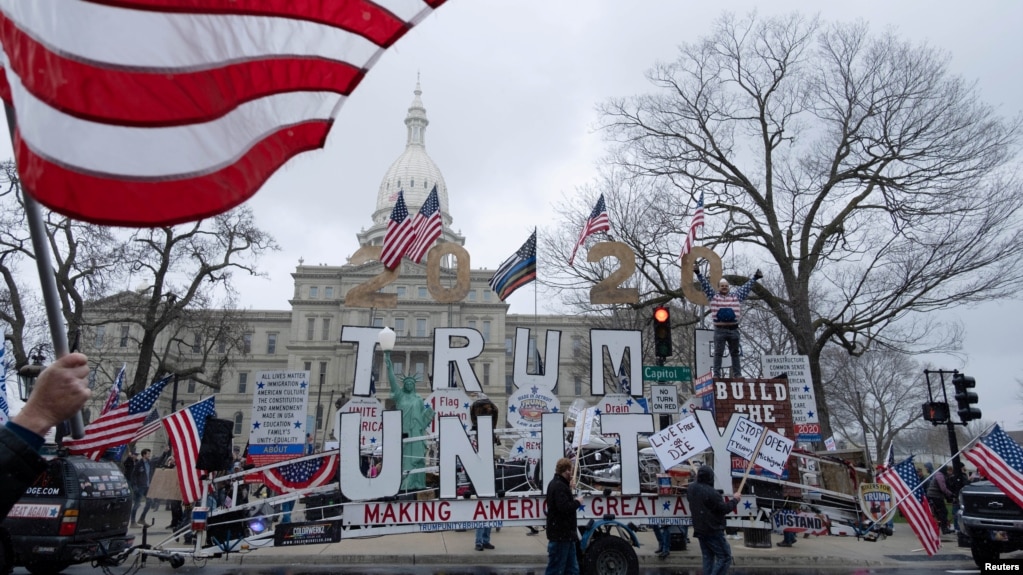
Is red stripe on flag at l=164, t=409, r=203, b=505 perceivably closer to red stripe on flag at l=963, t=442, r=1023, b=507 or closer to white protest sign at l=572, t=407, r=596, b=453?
white protest sign at l=572, t=407, r=596, b=453

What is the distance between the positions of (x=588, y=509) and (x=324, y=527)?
3612 millimetres

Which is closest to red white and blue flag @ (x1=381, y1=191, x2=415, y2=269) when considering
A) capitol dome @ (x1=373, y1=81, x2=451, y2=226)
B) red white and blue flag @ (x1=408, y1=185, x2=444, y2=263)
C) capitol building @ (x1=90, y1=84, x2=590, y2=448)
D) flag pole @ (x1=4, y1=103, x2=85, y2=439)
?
red white and blue flag @ (x1=408, y1=185, x2=444, y2=263)

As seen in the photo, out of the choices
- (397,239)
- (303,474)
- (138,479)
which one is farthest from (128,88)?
(138,479)

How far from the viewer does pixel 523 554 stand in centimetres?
1238

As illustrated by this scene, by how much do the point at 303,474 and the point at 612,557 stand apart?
14.6 ft

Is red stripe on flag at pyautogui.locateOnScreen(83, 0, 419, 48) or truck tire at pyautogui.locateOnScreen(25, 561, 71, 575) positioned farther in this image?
truck tire at pyautogui.locateOnScreen(25, 561, 71, 575)

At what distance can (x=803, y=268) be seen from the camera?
71.0ft

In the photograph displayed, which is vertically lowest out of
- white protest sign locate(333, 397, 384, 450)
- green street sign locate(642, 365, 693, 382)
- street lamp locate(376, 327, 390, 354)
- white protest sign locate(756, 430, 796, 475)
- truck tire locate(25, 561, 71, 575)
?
truck tire locate(25, 561, 71, 575)

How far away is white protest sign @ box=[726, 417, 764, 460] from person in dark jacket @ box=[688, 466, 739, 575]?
1.12 metres

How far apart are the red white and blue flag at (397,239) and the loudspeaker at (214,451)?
6210mm

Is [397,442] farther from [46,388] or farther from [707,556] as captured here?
[46,388]

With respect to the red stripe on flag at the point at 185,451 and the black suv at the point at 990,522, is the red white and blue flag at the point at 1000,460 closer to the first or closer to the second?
the black suv at the point at 990,522

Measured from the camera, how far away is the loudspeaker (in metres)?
8.90

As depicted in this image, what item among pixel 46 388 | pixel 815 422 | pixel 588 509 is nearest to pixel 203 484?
pixel 588 509
